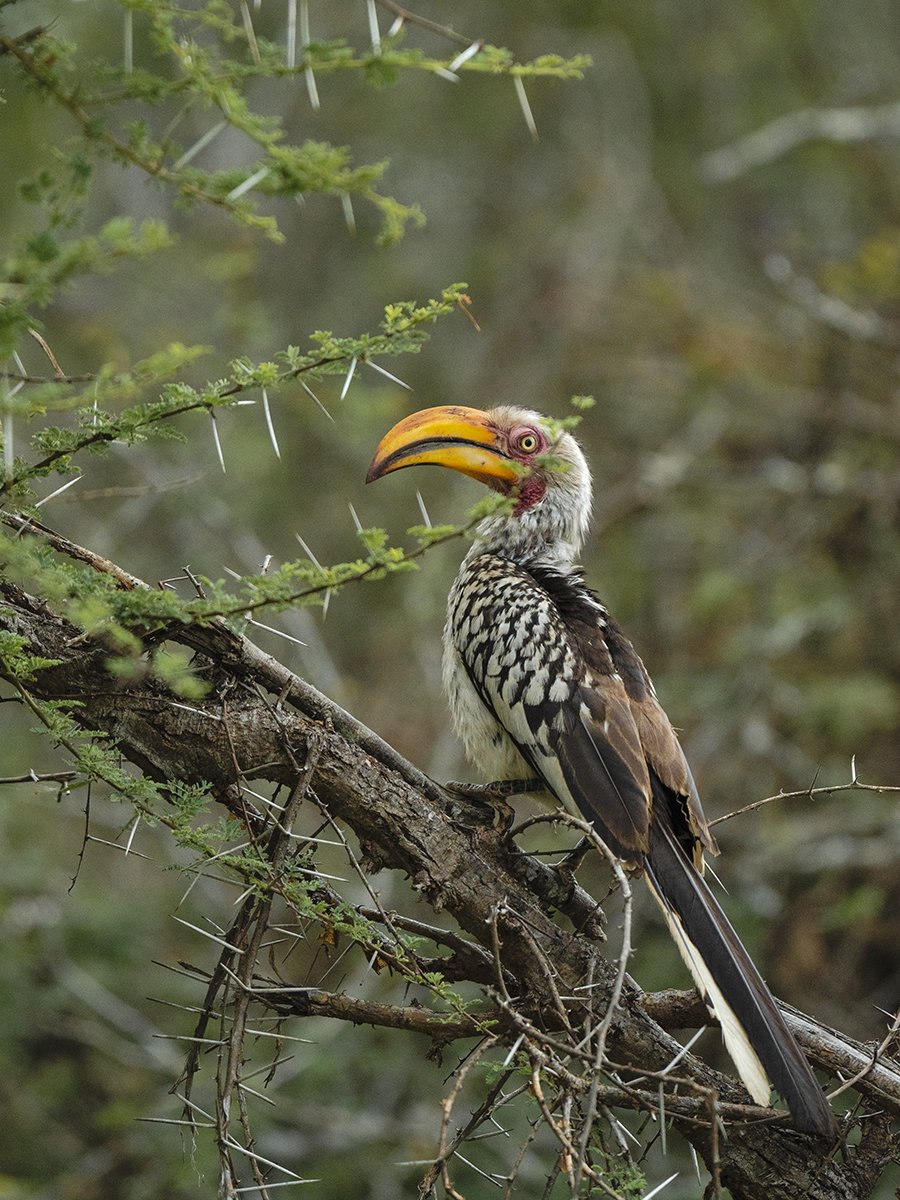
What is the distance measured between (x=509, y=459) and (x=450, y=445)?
19 cm

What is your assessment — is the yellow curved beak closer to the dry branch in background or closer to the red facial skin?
the red facial skin

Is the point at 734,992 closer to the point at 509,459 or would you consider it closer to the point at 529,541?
the point at 509,459

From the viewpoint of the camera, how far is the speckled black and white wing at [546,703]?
3.05m

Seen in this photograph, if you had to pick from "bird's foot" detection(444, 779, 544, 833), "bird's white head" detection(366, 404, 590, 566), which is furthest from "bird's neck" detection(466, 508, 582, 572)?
"bird's foot" detection(444, 779, 544, 833)

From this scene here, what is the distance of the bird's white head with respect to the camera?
3.66 metres

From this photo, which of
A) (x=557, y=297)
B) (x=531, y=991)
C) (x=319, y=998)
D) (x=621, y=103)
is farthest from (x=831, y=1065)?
(x=621, y=103)

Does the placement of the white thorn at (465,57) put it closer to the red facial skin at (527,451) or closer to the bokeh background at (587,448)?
the red facial skin at (527,451)

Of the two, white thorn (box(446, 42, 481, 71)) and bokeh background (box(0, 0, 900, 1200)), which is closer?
white thorn (box(446, 42, 481, 71))

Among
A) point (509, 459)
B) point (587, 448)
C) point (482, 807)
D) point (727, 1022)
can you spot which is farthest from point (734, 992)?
point (587, 448)

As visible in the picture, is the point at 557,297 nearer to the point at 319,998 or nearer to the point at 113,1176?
the point at 113,1176

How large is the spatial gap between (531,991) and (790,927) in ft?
9.95

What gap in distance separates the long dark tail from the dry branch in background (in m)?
0.08

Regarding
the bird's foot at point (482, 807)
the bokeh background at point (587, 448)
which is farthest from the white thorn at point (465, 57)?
the bokeh background at point (587, 448)

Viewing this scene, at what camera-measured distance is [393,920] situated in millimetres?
2500
